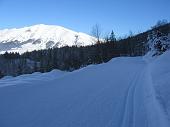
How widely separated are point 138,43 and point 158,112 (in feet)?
406

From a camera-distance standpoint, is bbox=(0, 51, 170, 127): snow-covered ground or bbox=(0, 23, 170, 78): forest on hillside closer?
bbox=(0, 51, 170, 127): snow-covered ground

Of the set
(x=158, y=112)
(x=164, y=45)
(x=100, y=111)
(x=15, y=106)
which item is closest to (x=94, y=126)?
(x=100, y=111)

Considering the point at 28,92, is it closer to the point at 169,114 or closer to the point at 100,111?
the point at 100,111

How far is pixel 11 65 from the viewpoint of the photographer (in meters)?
162

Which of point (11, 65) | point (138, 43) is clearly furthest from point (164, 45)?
point (11, 65)

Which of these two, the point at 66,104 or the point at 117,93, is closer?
the point at 66,104

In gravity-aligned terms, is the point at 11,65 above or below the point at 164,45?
below

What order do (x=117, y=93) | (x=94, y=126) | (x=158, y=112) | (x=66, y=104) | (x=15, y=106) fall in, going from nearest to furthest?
(x=94, y=126) < (x=158, y=112) < (x=15, y=106) < (x=66, y=104) < (x=117, y=93)

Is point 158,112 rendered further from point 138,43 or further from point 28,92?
point 138,43

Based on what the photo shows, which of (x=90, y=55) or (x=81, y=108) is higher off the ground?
(x=81, y=108)

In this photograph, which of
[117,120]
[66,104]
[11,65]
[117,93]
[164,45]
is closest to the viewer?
[117,120]

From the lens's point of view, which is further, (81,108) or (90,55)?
(90,55)

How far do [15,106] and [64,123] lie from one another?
279cm

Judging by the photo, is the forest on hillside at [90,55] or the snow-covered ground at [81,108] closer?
the snow-covered ground at [81,108]
